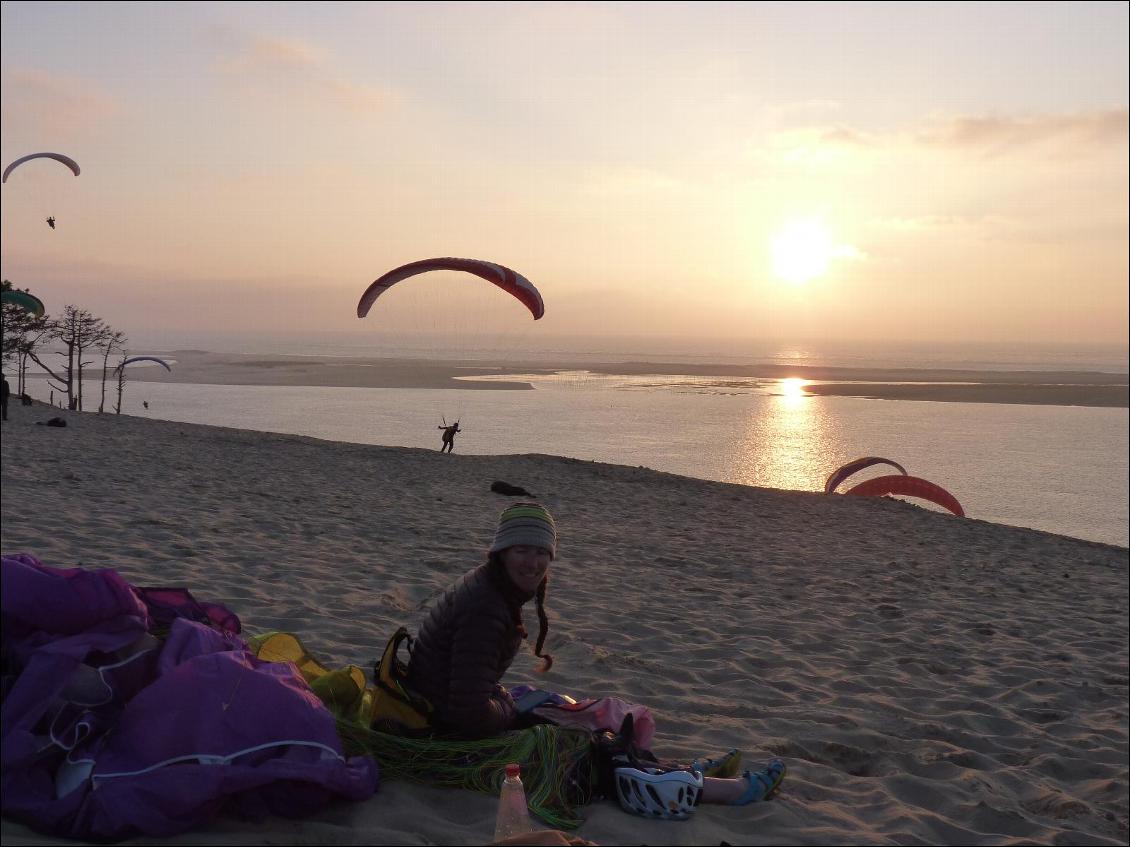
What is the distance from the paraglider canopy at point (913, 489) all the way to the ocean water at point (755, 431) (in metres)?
2.09

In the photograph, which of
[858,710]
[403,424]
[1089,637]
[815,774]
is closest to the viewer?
[815,774]

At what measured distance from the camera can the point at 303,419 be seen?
122 ft

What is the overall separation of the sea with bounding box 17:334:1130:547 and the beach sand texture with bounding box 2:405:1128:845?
10.5 m

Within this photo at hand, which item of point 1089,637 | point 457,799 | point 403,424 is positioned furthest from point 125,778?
point 403,424

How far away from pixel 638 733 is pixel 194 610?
2.13m

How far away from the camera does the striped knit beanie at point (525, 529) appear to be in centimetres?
368

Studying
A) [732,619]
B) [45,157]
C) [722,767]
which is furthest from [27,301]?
[722,767]

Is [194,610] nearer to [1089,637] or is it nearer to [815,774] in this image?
[815,774]

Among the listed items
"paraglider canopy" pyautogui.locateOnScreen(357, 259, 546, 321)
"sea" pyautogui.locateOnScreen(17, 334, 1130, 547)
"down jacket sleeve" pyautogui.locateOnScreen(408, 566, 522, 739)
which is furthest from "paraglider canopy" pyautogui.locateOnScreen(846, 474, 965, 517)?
"down jacket sleeve" pyautogui.locateOnScreen(408, 566, 522, 739)

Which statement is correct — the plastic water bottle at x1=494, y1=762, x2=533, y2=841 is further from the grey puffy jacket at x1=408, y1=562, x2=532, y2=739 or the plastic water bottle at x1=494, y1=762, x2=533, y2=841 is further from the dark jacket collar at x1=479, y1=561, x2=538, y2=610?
the dark jacket collar at x1=479, y1=561, x2=538, y2=610

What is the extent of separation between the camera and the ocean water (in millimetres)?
24516

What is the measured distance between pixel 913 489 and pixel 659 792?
17.7 meters

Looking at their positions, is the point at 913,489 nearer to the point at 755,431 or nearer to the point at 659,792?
the point at 755,431

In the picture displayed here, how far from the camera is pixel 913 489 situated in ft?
64.6
